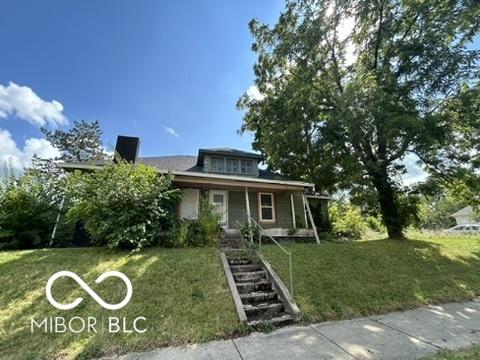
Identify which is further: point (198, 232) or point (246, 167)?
point (246, 167)

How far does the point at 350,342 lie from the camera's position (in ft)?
12.4

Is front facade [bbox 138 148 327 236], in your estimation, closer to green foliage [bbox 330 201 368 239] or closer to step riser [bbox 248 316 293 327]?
green foliage [bbox 330 201 368 239]

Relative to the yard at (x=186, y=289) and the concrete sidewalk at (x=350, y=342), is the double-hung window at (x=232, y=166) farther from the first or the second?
the concrete sidewalk at (x=350, y=342)

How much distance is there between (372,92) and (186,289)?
917 cm

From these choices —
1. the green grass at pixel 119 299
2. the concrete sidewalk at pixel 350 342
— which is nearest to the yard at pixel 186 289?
the green grass at pixel 119 299

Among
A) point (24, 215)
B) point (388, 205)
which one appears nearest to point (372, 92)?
point (388, 205)

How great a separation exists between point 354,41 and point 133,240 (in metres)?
13.4

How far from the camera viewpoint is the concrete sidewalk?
3.44 meters

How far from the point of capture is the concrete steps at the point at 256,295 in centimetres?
457

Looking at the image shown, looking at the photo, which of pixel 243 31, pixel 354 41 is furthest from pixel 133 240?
pixel 354 41

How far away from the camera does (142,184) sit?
8102 mm

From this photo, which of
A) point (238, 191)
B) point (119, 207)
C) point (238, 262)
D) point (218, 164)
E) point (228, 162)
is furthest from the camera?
point (228, 162)

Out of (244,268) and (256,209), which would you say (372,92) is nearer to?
(256,209)

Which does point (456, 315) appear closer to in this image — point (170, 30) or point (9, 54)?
point (170, 30)
